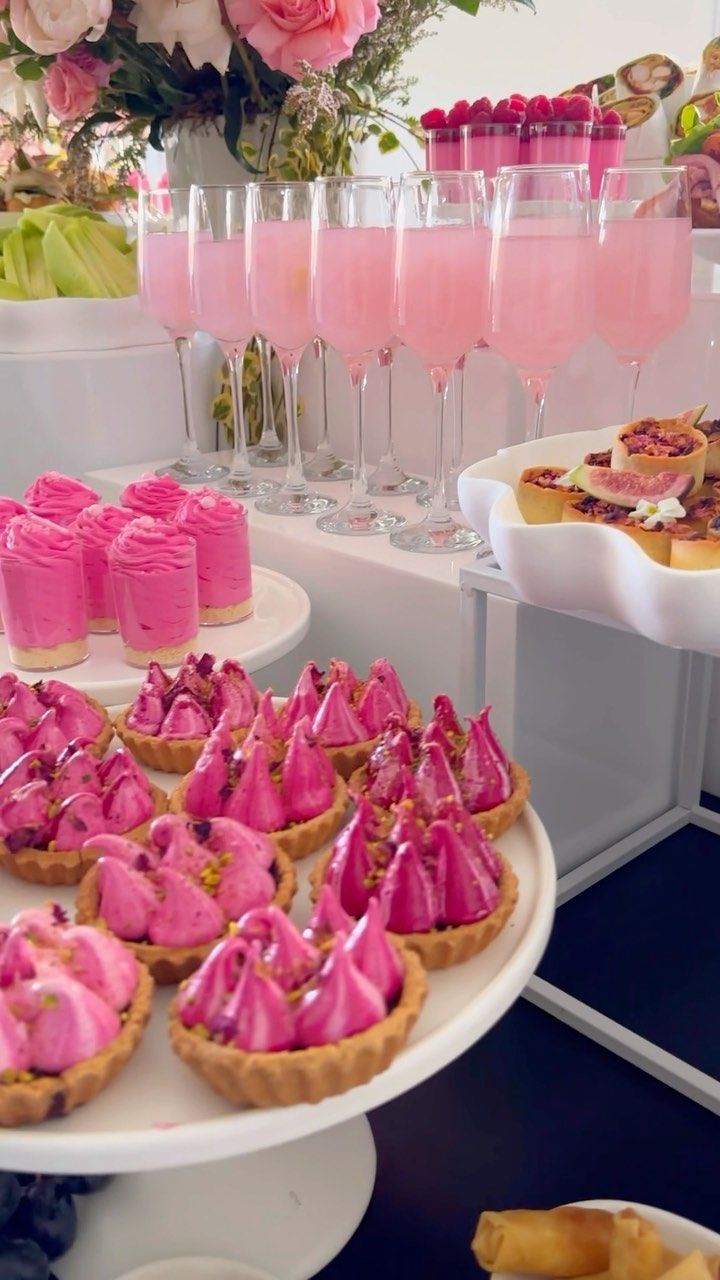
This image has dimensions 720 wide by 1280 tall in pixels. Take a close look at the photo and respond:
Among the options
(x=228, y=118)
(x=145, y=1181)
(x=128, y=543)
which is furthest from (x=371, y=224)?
(x=145, y=1181)

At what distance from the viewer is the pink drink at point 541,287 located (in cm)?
112

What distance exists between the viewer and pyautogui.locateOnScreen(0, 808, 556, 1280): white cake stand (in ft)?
2.04

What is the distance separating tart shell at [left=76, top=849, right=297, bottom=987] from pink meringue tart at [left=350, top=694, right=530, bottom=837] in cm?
14

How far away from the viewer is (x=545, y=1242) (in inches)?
33.1

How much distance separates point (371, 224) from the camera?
1.27 metres

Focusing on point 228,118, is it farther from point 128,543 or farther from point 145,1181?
point 145,1181

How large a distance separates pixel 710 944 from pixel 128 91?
1451mm

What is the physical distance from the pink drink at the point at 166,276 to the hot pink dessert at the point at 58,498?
1.18ft

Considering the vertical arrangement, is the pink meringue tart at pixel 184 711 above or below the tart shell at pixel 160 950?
above

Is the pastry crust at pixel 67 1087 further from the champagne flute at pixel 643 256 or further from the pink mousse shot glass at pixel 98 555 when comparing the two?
the champagne flute at pixel 643 256

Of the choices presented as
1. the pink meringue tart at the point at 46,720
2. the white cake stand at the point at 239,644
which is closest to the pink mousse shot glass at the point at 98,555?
the white cake stand at the point at 239,644

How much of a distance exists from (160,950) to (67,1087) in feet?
0.41

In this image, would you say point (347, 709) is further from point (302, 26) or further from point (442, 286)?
point (302, 26)

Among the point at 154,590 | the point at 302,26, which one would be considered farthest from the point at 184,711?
the point at 302,26
